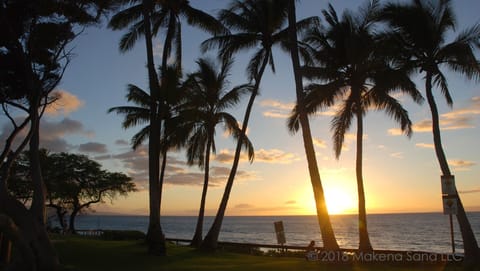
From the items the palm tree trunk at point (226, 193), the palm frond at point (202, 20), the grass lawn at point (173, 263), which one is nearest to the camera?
the grass lawn at point (173, 263)

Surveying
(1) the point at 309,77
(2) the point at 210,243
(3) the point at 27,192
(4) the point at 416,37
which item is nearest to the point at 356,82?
(1) the point at 309,77

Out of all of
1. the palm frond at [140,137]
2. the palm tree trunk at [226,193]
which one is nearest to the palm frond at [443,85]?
the palm tree trunk at [226,193]

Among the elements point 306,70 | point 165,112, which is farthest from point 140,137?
point 306,70

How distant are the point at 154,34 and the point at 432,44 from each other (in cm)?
1422

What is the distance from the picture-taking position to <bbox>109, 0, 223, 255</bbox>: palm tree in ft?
66.1

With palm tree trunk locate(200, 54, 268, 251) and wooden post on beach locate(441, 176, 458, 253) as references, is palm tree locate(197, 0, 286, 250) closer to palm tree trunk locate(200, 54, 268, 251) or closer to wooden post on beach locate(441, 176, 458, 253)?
palm tree trunk locate(200, 54, 268, 251)

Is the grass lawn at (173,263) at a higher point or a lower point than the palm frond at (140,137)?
lower

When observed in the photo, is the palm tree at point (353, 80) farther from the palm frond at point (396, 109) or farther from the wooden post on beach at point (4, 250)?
the wooden post on beach at point (4, 250)

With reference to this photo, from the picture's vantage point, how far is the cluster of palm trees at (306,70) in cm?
1691

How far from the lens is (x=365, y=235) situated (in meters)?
18.8

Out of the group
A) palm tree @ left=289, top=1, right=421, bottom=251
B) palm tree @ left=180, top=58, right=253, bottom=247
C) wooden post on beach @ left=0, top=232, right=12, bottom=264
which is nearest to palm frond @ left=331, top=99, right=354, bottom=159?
palm tree @ left=289, top=1, right=421, bottom=251

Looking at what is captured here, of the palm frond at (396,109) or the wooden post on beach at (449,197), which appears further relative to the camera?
the palm frond at (396,109)

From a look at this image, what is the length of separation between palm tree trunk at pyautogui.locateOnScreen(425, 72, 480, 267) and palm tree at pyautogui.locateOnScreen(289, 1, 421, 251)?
4.92ft

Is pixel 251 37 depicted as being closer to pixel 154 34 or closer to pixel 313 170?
pixel 154 34
